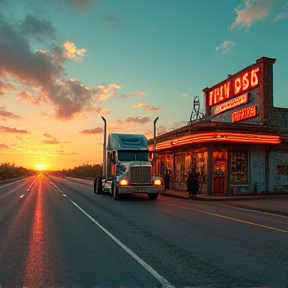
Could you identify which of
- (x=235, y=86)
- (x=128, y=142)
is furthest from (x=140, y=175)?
(x=235, y=86)

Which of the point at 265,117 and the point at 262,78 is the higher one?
the point at 262,78

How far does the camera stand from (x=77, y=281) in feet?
17.1

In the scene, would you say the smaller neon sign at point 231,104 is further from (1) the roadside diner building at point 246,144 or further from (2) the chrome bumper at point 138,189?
(2) the chrome bumper at point 138,189

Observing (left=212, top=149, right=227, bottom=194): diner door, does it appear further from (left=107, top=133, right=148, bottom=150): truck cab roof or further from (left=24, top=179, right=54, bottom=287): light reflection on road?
(left=24, top=179, right=54, bottom=287): light reflection on road

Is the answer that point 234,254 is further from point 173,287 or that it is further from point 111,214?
point 111,214

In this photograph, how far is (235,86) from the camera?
1189 inches

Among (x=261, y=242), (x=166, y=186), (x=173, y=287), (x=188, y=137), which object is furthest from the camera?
→ (x=166, y=186)

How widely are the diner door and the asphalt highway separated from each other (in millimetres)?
13134

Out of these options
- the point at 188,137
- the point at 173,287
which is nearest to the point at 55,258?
the point at 173,287

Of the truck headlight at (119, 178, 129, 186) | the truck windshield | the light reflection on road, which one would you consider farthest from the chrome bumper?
the light reflection on road

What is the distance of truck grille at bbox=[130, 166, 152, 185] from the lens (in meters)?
20.1

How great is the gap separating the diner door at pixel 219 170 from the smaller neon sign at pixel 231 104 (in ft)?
19.4

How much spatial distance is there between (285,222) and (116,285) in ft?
29.3

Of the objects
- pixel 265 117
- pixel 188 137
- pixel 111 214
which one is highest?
pixel 265 117
